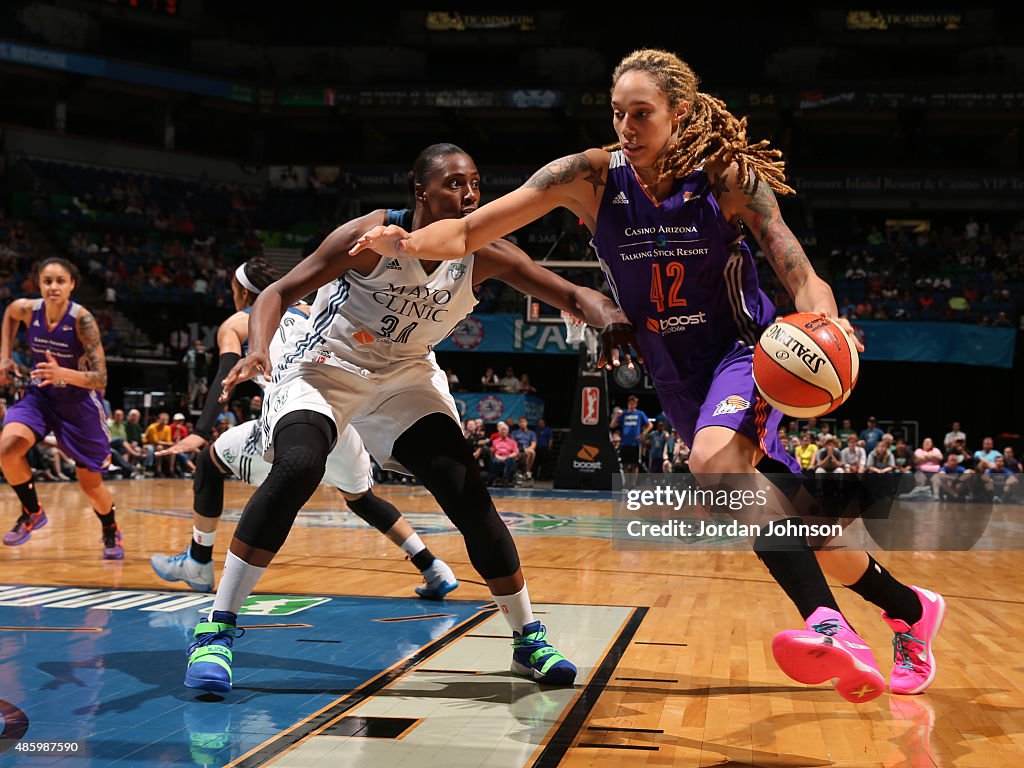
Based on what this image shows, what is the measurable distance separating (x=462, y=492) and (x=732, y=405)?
1.19 meters

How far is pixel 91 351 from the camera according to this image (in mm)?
6828

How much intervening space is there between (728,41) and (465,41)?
8209 mm

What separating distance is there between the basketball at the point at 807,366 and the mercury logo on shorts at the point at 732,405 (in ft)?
0.66

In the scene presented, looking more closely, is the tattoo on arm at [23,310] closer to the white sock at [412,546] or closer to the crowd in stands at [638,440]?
the white sock at [412,546]

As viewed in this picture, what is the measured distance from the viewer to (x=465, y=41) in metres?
32.6

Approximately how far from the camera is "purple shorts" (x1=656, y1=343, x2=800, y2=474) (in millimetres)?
3139

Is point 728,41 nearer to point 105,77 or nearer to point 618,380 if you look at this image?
point 618,380

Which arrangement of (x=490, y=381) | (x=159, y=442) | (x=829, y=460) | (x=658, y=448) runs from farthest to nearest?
(x=490, y=381), (x=159, y=442), (x=658, y=448), (x=829, y=460)

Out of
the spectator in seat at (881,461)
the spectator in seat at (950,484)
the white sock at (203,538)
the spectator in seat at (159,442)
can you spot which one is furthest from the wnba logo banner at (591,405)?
the white sock at (203,538)

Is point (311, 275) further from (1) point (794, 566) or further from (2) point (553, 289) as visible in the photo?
(1) point (794, 566)

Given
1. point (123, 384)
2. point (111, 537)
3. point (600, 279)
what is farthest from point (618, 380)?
point (111, 537)

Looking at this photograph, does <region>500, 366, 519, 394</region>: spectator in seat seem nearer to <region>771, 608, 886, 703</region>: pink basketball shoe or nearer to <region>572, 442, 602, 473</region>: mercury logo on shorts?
<region>572, 442, 602, 473</region>: mercury logo on shorts

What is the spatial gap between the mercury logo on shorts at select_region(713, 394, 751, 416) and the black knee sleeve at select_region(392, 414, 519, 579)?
105 cm

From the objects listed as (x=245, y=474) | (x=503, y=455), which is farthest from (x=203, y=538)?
(x=503, y=455)
